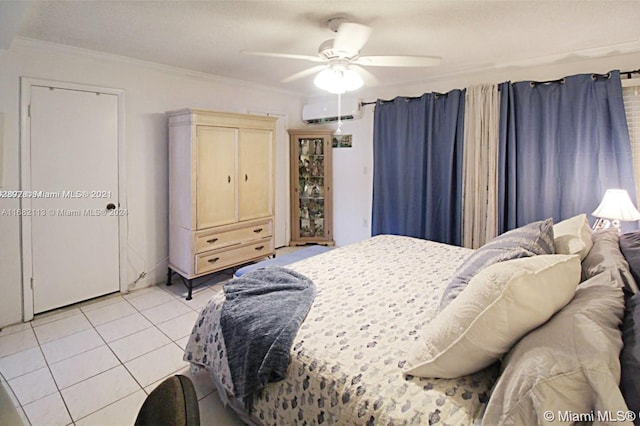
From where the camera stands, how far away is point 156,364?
7.83ft

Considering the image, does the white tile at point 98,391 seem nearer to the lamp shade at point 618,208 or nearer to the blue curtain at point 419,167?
the blue curtain at point 419,167

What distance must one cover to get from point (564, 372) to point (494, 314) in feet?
0.76

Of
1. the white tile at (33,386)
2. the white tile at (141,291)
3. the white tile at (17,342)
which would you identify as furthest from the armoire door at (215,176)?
the white tile at (33,386)

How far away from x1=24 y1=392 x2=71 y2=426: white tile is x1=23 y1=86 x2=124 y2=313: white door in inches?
55.4

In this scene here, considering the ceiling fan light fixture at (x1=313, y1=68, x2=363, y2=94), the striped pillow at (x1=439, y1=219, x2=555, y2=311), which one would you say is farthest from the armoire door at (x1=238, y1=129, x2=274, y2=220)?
the striped pillow at (x1=439, y1=219, x2=555, y2=311)

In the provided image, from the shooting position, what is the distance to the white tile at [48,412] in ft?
6.11

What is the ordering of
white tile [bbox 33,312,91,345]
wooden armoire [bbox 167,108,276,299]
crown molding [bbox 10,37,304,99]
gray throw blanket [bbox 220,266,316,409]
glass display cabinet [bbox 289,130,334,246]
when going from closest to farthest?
gray throw blanket [bbox 220,266,316,409], white tile [bbox 33,312,91,345], crown molding [bbox 10,37,304,99], wooden armoire [bbox 167,108,276,299], glass display cabinet [bbox 289,130,334,246]

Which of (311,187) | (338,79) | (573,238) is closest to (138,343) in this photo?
(338,79)

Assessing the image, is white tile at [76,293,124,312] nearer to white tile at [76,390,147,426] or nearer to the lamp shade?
white tile at [76,390,147,426]

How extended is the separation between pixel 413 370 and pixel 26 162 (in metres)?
3.45

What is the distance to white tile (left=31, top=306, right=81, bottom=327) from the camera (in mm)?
2990

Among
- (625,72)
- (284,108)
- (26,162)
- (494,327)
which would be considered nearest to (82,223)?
(26,162)

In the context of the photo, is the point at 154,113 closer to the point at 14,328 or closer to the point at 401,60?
the point at 14,328

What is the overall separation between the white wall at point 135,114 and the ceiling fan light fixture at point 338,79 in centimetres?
200
